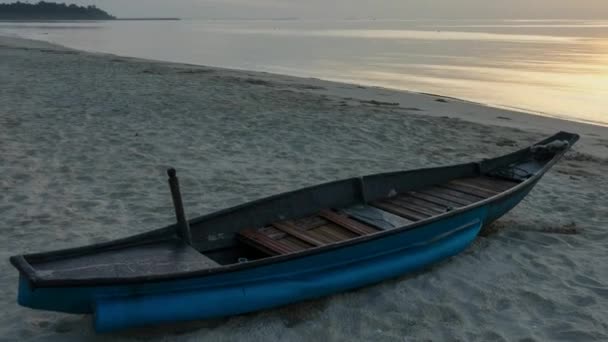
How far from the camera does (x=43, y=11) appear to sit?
137625 mm

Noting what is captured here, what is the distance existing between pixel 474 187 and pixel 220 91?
10685 mm

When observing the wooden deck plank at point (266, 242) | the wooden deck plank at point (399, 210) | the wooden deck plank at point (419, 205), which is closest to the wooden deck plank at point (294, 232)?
the wooden deck plank at point (266, 242)

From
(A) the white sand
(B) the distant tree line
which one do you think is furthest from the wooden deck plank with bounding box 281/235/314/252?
(B) the distant tree line

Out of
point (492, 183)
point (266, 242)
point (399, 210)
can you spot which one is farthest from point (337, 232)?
point (492, 183)

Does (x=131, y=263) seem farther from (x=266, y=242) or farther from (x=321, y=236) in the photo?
(x=321, y=236)

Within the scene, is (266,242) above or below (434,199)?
below

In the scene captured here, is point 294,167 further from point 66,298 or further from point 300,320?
point 66,298

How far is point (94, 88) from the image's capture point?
14.9 meters

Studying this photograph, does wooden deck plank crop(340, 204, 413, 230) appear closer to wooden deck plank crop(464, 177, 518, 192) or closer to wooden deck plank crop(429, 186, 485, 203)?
wooden deck plank crop(429, 186, 485, 203)

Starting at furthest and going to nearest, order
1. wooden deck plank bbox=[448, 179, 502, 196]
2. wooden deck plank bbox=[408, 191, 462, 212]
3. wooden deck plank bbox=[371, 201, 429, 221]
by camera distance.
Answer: wooden deck plank bbox=[448, 179, 502, 196] → wooden deck plank bbox=[408, 191, 462, 212] → wooden deck plank bbox=[371, 201, 429, 221]

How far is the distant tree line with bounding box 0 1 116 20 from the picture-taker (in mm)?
126488

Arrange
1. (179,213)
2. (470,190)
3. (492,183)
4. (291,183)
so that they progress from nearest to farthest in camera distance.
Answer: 1. (179,213)
2. (470,190)
3. (492,183)
4. (291,183)

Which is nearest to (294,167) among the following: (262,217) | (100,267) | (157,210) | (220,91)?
(157,210)

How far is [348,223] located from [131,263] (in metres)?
2.27
